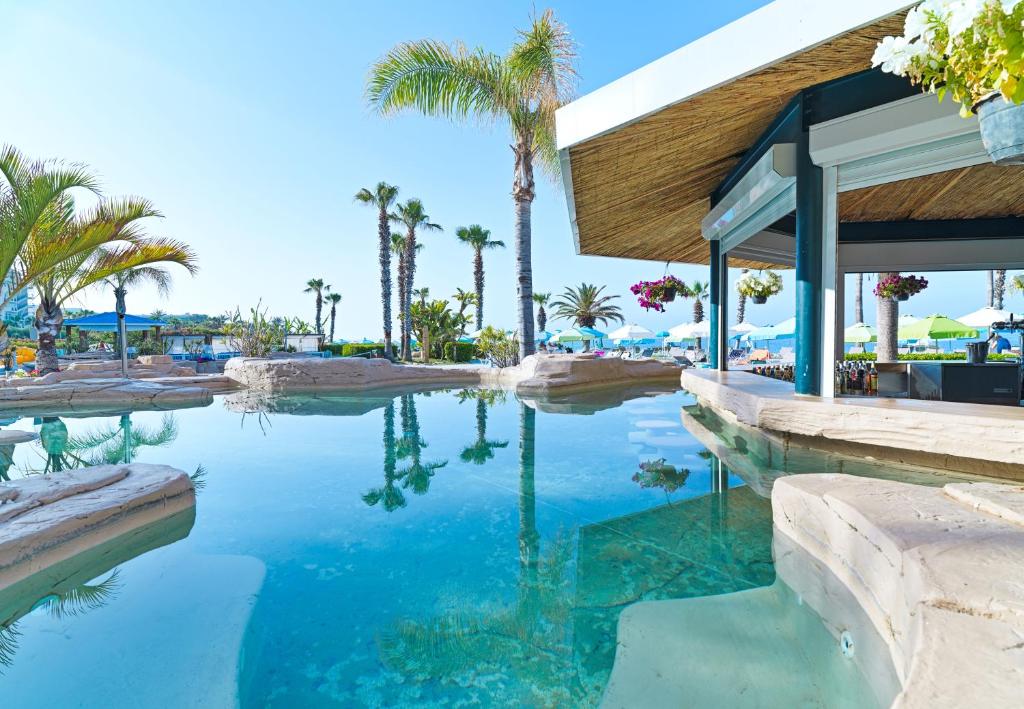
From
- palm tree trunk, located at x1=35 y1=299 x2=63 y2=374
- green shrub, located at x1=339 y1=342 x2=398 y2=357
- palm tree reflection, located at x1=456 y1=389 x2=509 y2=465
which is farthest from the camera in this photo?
green shrub, located at x1=339 y1=342 x2=398 y2=357

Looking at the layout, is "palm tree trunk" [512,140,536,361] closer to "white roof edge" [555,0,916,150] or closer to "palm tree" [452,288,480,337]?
"white roof edge" [555,0,916,150]

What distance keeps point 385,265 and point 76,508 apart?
22.9 meters

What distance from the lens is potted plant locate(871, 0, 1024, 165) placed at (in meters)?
1.56

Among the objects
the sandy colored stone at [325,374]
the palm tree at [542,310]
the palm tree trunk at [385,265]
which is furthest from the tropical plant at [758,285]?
the palm tree at [542,310]

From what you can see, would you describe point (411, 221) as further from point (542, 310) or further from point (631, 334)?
point (542, 310)

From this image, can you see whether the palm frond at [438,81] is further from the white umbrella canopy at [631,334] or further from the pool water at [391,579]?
the white umbrella canopy at [631,334]

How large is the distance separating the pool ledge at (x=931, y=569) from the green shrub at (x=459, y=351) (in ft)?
76.0

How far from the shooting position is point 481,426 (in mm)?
7434

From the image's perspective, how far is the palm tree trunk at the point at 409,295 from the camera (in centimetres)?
2519

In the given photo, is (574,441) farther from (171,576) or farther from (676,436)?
(171,576)

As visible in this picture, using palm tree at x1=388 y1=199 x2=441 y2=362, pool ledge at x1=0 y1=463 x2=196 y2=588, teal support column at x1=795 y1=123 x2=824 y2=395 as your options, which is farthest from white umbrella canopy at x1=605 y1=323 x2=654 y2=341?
pool ledge at x1=0 y1=463 x2=196 y2=588

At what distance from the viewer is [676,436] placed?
636 cm

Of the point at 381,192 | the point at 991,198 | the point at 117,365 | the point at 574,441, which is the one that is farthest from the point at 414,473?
the point at 381,192

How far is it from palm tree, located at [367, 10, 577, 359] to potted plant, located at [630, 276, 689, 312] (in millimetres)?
4770
